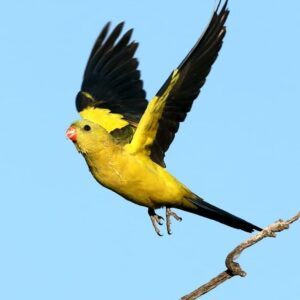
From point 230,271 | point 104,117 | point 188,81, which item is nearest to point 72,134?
point 188,81

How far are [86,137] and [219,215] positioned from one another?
57.2 inches

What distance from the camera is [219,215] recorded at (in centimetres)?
771

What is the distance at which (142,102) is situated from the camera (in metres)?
9.62

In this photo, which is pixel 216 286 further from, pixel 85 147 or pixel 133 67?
pixel 133 67

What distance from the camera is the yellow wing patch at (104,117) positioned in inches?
362

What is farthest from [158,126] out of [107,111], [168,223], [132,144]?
[107,111]

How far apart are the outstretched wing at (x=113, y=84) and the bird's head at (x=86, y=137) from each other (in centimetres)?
178

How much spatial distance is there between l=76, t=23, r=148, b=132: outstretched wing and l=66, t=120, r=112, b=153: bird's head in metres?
1.78

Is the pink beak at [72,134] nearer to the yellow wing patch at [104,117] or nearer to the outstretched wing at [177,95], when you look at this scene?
the outstretched wing at [177,95]

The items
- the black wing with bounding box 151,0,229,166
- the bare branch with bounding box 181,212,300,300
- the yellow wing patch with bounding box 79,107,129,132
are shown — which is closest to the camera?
the bare branch with bounding box 181,212,300,300

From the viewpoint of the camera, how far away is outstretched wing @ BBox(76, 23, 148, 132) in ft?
31.2

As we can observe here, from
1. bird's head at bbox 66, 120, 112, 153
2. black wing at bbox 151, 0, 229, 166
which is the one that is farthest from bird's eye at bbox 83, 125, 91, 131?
black wing at bbox 151, 0, 229, 166

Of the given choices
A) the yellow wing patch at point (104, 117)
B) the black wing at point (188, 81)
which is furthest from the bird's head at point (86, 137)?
the yellow wing patch at point (104, 117)

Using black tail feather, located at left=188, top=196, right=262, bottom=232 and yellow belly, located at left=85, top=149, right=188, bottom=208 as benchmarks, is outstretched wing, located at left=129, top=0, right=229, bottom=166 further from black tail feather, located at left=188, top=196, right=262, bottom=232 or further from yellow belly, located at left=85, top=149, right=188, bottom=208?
black tail feather, located at left=188, top=196, right=262, bottom=232
